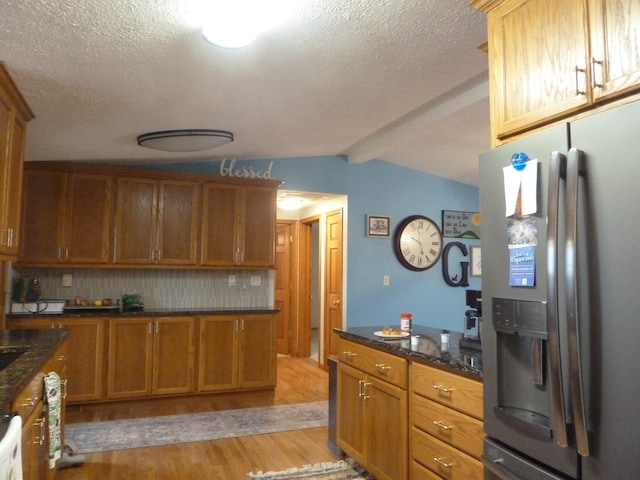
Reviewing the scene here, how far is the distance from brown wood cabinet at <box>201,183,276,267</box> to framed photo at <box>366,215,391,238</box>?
1.32 m

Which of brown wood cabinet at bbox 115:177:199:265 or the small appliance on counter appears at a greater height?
brown wood cabinet at bbox 115:177:199:265

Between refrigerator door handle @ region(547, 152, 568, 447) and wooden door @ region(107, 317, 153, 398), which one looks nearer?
refrigerator door handle @ region(547, 152, 568, 447)

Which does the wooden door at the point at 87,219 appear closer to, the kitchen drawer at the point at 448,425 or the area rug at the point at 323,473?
the area rug at the point at 323,473

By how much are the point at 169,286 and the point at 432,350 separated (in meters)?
3.20

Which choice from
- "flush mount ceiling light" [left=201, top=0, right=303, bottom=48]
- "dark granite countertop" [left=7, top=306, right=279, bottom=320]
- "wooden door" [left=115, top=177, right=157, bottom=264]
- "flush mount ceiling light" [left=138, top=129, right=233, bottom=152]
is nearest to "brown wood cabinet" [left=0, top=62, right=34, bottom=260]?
"flush mount ceiling light" [left=138, top=129, right=233, bottom=152]

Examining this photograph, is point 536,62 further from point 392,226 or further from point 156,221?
point 392,226

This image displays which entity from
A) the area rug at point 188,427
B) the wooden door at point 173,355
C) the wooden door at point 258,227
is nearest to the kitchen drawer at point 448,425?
the area rug at point 188,427

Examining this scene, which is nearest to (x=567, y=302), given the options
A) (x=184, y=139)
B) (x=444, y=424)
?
(x=444, y=424)

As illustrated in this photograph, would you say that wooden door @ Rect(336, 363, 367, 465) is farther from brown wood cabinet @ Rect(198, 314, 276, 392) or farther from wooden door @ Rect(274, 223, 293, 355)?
wooden door @ Rect(274, 223, 293, 355)

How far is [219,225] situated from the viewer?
181 inches

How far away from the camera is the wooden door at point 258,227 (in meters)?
4.69

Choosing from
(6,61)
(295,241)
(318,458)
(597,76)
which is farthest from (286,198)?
(597,76)

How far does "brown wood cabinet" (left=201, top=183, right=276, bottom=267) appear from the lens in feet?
15.0

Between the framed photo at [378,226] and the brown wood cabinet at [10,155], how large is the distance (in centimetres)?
368
